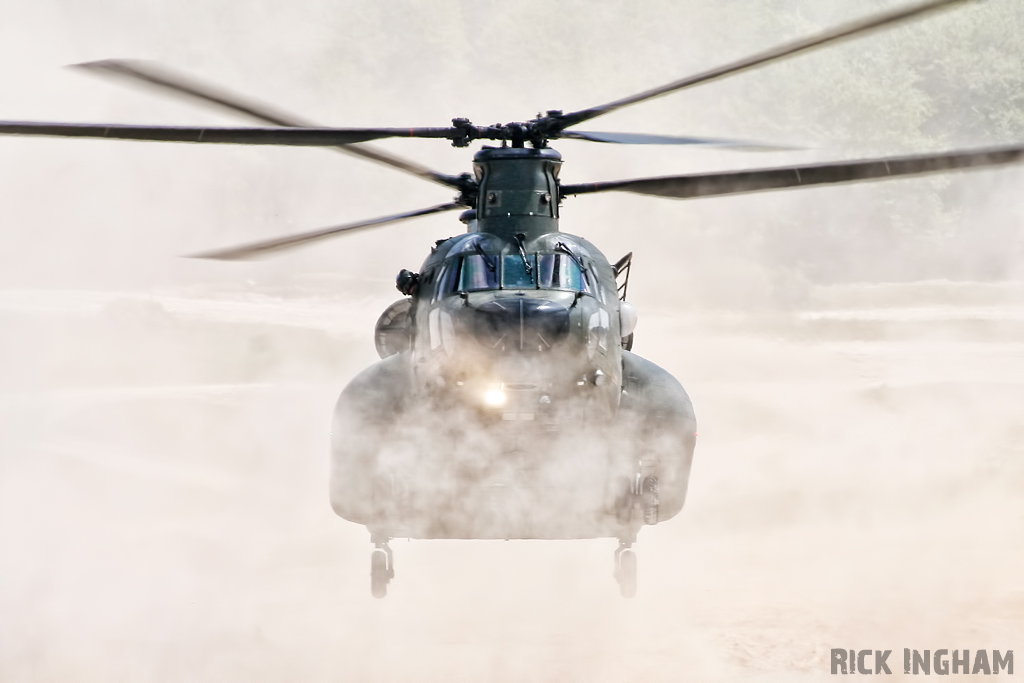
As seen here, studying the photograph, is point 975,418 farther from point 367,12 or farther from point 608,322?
point 367,12

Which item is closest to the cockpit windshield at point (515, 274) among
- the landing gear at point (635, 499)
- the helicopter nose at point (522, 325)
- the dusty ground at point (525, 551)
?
the helicopter nose at point (522, 325)

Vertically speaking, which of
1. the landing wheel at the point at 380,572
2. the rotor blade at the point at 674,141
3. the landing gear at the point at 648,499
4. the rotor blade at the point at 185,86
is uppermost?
the rotor blade at the point at 185,86

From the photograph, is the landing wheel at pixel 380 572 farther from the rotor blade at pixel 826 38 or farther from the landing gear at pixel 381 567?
the rotor blade at pixel 826 38

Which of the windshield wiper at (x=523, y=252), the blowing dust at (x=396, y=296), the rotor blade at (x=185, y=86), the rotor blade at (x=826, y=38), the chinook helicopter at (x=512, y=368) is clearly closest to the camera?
the rotor blade at (x=826, y=38)

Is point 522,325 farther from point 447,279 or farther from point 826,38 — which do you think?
point 826,38

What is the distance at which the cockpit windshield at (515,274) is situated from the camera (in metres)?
10.3

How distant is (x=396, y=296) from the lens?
35.0 metres

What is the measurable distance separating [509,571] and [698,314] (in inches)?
584

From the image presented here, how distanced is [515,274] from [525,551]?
9.23 m

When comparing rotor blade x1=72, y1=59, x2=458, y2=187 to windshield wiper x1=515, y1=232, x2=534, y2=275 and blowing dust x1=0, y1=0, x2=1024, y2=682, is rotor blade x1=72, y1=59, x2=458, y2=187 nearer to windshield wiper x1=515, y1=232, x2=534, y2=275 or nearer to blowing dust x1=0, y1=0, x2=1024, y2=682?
windshield wiper x1=515, y1=232, x2=534, y2=275

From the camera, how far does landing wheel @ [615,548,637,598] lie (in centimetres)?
1117

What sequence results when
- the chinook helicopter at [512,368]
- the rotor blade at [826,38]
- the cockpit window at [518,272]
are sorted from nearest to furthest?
the rotor blade at [826,38], the chinook helicopter at [512,368], the cockpit window at [518,272]

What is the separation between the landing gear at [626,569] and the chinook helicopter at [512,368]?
0.06ft

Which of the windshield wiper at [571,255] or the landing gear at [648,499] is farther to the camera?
the windshield wiper at [571,255]
